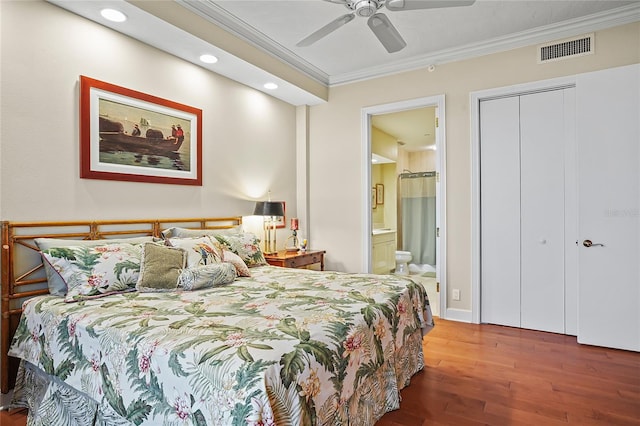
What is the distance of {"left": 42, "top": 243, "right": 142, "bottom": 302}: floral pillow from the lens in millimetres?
2166

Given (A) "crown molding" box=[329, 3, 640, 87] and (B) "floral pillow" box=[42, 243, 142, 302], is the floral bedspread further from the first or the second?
(A) "crown molding" box=[329, 3, 640, 87]

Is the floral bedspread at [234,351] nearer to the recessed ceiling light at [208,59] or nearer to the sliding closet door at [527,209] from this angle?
the sliding closet door at [527,209]

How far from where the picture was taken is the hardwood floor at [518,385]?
210 centimetres

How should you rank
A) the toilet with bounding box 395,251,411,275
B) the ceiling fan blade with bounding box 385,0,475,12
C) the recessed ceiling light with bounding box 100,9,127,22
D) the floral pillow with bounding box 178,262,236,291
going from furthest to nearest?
the toilet with bounding box 395,251,411,275, the recessed ceiling light with bounding box 100,9,127,22, the floral pillow with bounding box 178,262,236,291, the ceiling fan blade with bounding box 385,0,475,12

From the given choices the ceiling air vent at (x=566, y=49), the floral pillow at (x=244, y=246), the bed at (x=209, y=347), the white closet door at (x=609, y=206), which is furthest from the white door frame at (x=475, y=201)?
the floral pillow at (x=244, y=246)

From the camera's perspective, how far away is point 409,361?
252 cm

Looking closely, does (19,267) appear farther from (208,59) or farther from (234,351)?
(208,59)

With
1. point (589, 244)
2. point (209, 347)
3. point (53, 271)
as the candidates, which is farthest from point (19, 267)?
point (589, 244)

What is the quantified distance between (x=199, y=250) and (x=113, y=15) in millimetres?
1785

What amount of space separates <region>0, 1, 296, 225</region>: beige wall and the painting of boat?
0.20m

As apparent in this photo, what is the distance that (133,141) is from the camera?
9.59 ft

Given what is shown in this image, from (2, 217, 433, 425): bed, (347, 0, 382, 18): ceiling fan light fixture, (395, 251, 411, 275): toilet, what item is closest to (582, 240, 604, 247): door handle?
(2, 217, 433, 425): bed

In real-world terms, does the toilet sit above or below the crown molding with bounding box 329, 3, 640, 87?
below

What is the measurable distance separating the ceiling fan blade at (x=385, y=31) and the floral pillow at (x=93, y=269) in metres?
2.27
